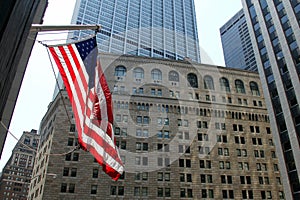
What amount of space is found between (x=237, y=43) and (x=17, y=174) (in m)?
155

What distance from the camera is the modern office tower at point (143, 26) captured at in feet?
509

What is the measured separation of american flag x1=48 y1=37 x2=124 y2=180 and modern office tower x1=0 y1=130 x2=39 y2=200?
13283 cm

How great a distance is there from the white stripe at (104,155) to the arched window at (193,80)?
52.4 meters

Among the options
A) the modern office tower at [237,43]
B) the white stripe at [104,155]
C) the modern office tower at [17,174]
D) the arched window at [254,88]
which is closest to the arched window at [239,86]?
the arched window at [254,88]

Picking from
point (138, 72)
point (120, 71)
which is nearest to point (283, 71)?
point (138, 72)

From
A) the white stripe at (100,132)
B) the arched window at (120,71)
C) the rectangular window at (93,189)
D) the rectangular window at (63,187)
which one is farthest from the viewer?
the arched window at (120,71)

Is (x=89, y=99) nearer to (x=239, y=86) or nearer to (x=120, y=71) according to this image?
(x=120, y=71)

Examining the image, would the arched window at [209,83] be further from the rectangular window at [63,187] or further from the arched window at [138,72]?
the rectangular window at [63,187]

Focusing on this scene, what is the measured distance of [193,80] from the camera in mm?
62906

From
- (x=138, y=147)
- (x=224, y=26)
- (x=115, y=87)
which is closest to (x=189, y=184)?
(x=138, y=147)

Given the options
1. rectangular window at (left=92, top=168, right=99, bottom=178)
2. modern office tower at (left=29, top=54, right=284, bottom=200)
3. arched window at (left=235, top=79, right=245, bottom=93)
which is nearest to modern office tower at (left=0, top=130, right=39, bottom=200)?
modern office tower at (left=29, top=54, right=284, bottom=200)

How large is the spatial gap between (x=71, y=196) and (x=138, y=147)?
48.6 ft

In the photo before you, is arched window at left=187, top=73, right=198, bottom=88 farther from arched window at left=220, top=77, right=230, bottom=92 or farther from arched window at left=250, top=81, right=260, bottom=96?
A: arched window at left=250, top=81, right=260, bottom=96

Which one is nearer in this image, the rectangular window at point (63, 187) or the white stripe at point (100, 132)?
the white stripe at point (100, 132)
